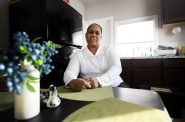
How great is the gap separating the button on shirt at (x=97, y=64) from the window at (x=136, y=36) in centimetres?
176

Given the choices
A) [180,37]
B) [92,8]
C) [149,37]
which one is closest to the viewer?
[180,37]

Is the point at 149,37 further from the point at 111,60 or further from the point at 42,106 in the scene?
the point at 42,106

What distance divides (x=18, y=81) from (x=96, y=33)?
4.00 ft

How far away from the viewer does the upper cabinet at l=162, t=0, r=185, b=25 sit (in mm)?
2539

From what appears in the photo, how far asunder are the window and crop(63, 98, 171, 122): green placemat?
2637 mm

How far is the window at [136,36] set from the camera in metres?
3.02

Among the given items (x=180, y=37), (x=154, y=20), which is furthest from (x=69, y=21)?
(x=180, y=37)

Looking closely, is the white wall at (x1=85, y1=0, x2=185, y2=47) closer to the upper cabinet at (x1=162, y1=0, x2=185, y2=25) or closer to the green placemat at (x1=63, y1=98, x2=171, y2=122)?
the upper cabinet at (x1=162, y1=0, x2=185, y2=25)

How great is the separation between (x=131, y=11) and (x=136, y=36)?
57cm

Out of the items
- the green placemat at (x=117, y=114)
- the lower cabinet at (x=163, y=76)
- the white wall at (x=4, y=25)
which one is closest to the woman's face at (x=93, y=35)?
the green placemat at (x=117, y=114)

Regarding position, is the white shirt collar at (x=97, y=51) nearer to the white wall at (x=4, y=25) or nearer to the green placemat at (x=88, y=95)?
the green placemat at (x=88, y=95)

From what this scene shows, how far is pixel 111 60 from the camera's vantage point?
146cm

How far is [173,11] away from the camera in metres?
2.60

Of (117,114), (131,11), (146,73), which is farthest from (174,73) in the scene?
(117,114)
